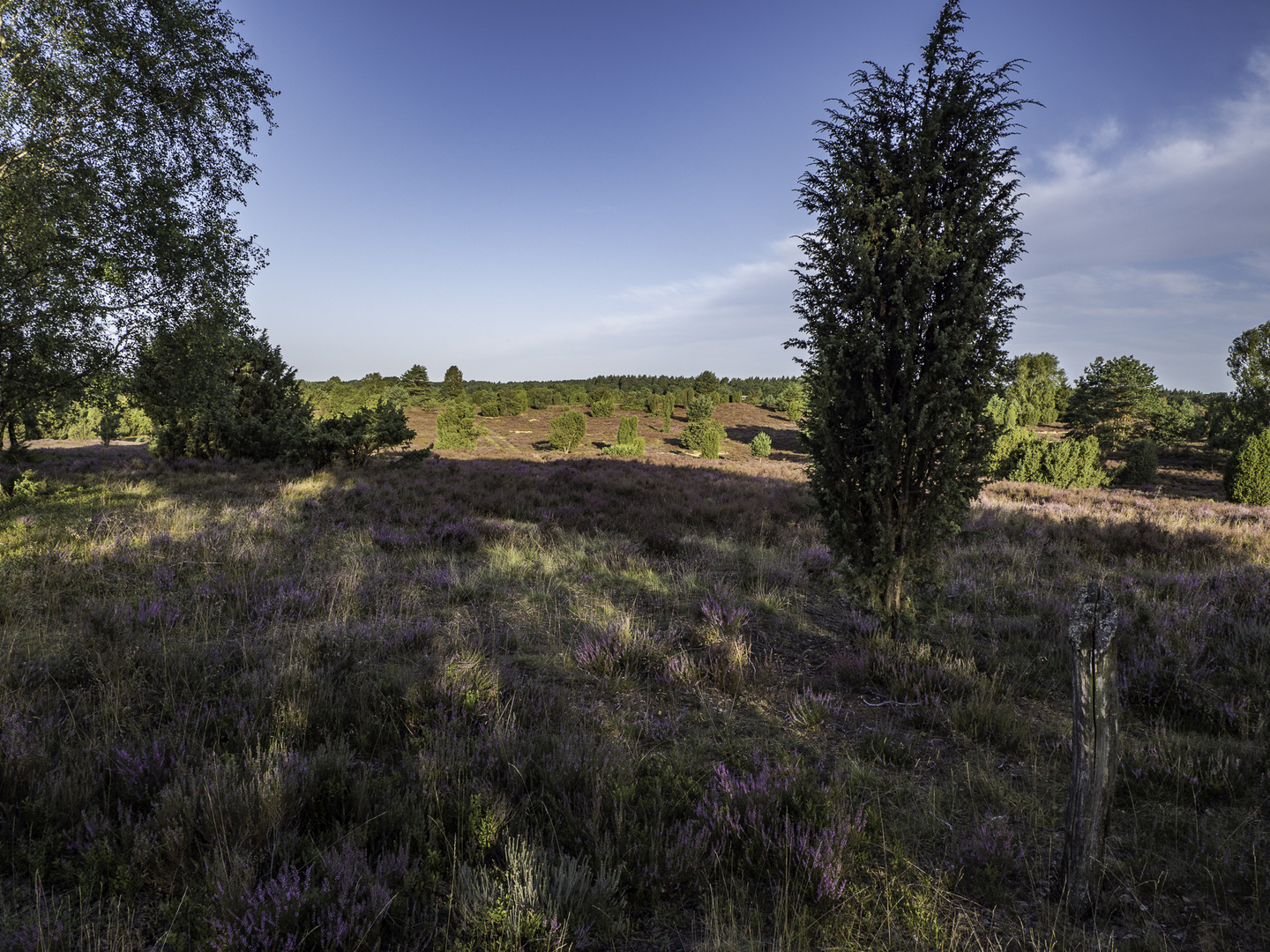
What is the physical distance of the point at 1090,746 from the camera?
2428 millimetres

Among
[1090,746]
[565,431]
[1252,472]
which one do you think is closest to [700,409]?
[565,431]

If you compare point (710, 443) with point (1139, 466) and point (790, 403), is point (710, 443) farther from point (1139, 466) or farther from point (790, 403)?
point (790, 403)

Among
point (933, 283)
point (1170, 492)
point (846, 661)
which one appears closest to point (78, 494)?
point (846, 661)

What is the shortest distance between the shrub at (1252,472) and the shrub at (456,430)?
34.0m

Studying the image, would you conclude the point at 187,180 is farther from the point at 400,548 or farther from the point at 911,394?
the point at 911,394

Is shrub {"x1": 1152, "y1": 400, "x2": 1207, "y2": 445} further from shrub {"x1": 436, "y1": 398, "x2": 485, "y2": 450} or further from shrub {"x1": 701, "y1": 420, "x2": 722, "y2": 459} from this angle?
shrub {"x1": 436, "y1": 398, "x2": 485, "y2": 450}

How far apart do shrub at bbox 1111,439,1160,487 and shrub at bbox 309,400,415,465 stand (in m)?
35.0

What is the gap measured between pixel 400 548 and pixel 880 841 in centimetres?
788

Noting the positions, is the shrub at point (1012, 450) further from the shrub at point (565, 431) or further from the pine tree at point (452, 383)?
the pine tree at point (452, 383)

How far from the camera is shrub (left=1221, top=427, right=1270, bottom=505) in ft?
61.0

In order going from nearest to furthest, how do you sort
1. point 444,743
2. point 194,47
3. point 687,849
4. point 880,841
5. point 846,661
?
point 687,849, point 880,841, point 444,743, point 846,661, point 194,47

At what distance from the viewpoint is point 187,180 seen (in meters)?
13.4

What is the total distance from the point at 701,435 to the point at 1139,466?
2417cm

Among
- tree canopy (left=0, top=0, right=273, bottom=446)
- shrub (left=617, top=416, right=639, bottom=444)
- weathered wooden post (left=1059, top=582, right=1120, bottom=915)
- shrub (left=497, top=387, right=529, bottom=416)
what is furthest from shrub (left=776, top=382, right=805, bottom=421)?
weathered wooden post (left=1059, top=582, right=1120, bottom=915)
